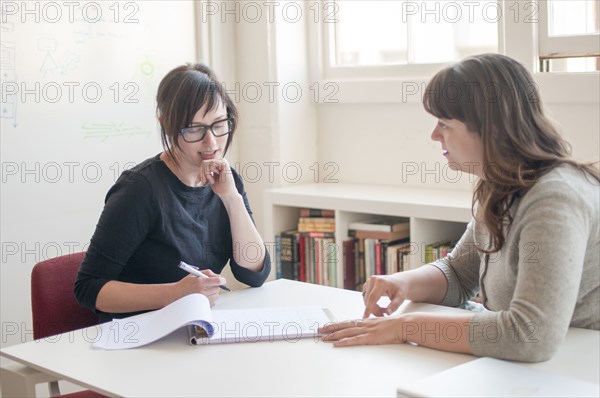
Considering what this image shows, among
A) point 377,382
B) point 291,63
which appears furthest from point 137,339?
point 291,63

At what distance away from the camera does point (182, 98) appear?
2.09 m

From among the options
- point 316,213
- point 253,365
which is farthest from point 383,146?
point 253,365

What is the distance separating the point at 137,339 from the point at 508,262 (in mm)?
773

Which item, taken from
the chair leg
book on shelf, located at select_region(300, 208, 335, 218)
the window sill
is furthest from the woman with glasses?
the window sill

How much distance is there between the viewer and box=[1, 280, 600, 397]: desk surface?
1390mm

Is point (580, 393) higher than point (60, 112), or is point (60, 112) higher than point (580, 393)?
point (60, 112)

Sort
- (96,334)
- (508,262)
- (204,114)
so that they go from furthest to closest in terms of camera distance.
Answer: (204,114)
(96,334)
(508,262)

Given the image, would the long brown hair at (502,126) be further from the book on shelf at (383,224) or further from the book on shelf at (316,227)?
the book on shelf at (316,227)

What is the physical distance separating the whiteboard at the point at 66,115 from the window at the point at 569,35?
61.1 inches

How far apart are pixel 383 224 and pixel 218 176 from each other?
1.16 metres

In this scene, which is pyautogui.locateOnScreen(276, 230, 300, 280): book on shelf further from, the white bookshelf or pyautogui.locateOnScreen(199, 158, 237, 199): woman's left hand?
pyautogui.locateOnScreen(199, 158, 237, 199): woman's left hand

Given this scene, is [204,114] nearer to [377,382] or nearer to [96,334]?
[96,334]

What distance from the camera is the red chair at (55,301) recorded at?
1.99m

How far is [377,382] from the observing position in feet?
4.58
